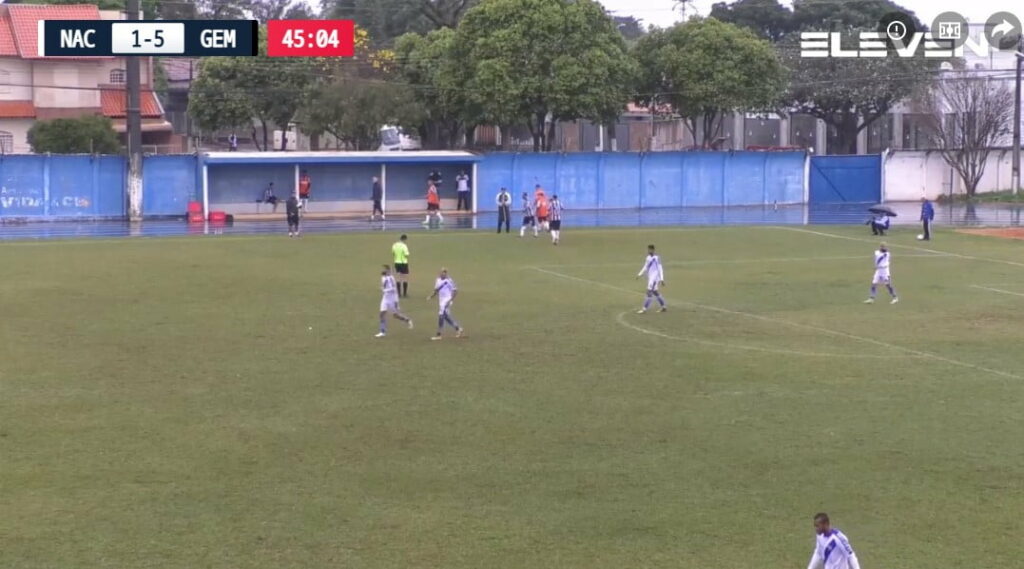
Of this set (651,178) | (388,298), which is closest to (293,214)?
(388,298)

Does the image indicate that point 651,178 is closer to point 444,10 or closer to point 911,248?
point 911,248

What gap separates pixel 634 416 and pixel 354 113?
52.7 m

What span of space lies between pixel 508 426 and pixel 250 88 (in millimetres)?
61458

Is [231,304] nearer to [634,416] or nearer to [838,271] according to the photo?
[634,416]

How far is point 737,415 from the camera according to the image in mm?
18969

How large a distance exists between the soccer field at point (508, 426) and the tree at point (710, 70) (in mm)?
38849

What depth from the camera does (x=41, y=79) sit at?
75.2 metres

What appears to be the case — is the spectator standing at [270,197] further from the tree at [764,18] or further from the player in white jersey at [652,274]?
the tree at [764,18]

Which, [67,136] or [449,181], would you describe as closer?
[67,136]

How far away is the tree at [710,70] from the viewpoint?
71.9 metres

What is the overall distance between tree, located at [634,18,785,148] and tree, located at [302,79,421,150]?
573 inches

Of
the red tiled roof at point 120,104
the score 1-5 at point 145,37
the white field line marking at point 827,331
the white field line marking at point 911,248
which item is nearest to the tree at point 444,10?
the red tiled roof at point 120,104

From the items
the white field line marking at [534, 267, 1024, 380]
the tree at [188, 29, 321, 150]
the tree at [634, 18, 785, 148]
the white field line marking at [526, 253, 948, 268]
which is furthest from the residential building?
the white field line marking at [534, 267, 1024, 380]

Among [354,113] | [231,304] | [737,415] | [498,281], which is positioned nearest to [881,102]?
[354,113]
